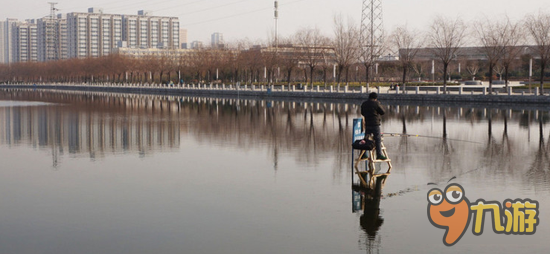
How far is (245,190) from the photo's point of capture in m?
11.5

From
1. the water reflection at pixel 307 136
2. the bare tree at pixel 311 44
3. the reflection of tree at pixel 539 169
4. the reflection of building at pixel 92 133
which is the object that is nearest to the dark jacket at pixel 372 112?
the water reflection at pixel 307 136

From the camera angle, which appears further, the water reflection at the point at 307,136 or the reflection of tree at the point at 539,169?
the water reflection at the point at 307,136

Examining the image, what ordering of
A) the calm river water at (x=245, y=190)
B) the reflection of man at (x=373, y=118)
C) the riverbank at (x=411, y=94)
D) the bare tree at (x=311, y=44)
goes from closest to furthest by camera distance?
the calm river water at (x=245, y=190)
the reflection of man at (x=373, y=118)
the riverbank at (x=411, y=94)
the bare tree at (x=311, y=44)

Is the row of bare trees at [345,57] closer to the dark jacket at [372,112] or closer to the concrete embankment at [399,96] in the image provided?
the concrete embankment at [399,96]

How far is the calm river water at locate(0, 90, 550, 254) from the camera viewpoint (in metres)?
8.27

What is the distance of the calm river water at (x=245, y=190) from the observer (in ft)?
27.1

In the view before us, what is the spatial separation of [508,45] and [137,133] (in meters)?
35.1

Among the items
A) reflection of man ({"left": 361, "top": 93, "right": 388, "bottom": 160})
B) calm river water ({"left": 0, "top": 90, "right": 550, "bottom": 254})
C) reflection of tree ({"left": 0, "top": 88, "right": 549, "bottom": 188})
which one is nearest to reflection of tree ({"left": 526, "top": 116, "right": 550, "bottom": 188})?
calm river water ({"left": 0, "top": 90, "right": 550, "bottom": 254})

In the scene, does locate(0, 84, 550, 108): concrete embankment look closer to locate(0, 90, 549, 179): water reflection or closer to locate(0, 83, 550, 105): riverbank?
locate(0, 83, 550, 105): riverbank

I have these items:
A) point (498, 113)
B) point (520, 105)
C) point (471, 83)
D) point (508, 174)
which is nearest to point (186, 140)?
point (508, 174)

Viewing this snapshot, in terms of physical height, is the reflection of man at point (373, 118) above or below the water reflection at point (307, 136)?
above

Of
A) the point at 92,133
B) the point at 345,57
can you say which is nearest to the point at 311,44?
the point at 345,57

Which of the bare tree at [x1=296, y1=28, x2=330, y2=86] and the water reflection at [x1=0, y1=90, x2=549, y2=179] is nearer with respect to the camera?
the water reflection at [x1=0, y1=90, x2=549, y2=179]

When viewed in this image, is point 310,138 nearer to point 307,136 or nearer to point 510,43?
point 307,136
